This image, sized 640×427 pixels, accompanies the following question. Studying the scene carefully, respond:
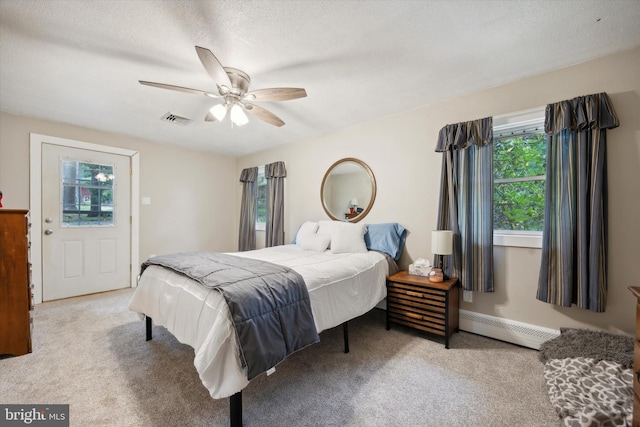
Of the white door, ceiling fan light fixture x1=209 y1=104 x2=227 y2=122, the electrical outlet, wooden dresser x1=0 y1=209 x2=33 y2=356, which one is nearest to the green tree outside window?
the electrical outlet

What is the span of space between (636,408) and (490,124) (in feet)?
6.79

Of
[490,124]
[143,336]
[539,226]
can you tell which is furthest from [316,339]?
[490,124]

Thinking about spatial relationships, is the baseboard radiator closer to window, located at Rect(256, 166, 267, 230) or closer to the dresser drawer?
the dresser drawer

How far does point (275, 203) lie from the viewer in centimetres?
428

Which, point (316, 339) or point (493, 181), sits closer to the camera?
point (316, 339)

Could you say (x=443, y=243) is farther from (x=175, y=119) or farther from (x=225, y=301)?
(x=175, y=119)

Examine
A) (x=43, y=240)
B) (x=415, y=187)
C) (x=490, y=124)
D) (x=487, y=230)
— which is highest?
(x=490, y=124)

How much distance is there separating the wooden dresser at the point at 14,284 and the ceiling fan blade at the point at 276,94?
1.92m

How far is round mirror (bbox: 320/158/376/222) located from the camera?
328 centimetres

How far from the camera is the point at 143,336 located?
7.64 ft

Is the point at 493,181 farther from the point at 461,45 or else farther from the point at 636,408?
the point at 636,408

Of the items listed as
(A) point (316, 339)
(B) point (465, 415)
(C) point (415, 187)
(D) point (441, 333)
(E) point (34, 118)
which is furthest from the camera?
(E) point (34, 118)

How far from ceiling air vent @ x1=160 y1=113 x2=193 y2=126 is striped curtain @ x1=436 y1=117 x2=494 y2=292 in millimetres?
2962

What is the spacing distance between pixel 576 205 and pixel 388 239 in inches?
61.2
